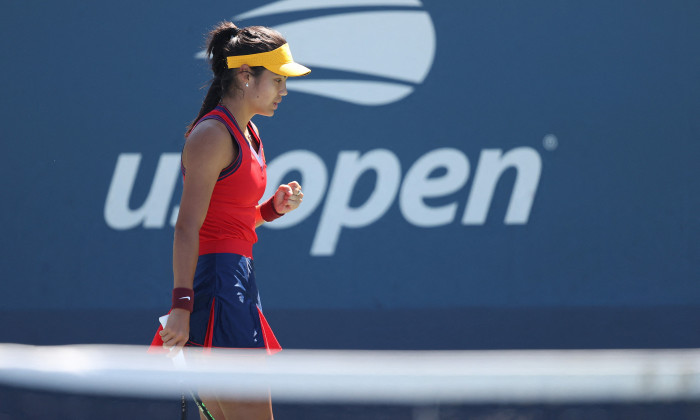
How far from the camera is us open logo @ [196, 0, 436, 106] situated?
204 inches

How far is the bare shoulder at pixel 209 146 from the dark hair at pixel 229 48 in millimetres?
105

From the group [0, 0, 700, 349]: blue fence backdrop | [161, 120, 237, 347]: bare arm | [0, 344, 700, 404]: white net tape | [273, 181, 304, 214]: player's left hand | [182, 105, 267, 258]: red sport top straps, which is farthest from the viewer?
[0, 0, 700, 349]: blue fence backdrop

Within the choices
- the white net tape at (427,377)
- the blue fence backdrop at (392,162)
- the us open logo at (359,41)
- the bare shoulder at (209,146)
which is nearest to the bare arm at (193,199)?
the bare shoulder at (209,146)

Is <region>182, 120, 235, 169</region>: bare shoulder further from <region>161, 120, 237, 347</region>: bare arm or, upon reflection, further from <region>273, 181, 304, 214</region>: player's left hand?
<region>273, 181, 304, 214</region>: player's left hand

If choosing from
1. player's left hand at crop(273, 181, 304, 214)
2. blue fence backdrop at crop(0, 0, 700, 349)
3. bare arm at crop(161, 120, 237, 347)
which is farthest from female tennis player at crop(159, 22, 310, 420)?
blue fence backdrop at crop(0, 0, 700, 349)

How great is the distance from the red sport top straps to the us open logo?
2.99 meters

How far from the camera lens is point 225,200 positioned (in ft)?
7.37

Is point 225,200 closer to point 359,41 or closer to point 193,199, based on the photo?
point 193,199

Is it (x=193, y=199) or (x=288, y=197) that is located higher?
(x=288, y=197)

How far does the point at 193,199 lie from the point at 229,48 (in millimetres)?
478

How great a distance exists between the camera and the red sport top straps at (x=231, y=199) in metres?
2.23

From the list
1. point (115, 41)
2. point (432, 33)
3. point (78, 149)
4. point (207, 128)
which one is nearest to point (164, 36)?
point (115, 41)

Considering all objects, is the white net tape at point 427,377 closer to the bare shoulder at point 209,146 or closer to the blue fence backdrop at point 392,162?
the bare shoulder at point 209,146

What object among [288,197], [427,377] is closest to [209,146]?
[288,197]
